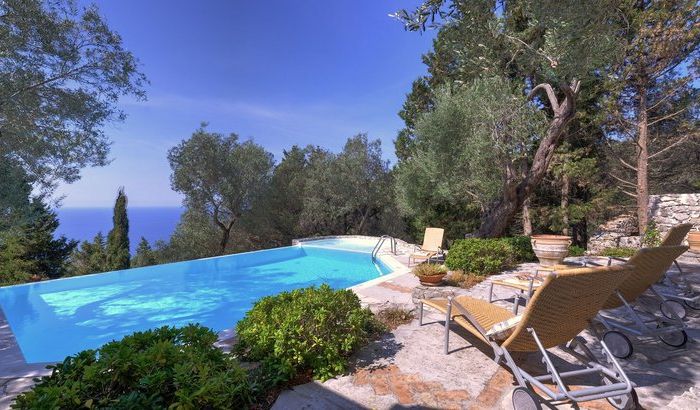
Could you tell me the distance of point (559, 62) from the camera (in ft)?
20.7

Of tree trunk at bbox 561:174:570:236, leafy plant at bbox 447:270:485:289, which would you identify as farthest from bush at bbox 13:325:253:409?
tree trunk at bbox 561:174:570:236

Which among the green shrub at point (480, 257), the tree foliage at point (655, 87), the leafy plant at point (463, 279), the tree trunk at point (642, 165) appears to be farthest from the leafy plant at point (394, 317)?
the tree trunk at point (642, 165)

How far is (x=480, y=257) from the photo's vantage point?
7.63m

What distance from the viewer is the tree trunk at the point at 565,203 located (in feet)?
48.3

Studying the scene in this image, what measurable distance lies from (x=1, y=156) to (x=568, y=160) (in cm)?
1856

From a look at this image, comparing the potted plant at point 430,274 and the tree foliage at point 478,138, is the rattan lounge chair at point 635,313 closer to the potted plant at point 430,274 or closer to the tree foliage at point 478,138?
the potted plant at point 430,274

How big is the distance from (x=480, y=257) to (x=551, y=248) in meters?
1.74

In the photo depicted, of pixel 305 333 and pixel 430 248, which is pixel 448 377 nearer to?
pixel 305 333

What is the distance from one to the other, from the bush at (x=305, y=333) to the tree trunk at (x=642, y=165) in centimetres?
1319

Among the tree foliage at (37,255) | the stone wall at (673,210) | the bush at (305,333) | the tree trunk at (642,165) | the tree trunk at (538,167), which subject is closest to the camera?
the bush at (305,333)

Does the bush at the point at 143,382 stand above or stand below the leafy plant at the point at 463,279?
above

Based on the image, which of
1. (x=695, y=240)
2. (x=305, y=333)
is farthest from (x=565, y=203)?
(x=305, y=333)

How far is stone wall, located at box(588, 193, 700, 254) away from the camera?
35.7 ft

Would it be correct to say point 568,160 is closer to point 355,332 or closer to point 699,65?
point 699,65
